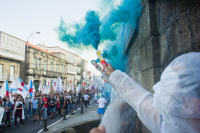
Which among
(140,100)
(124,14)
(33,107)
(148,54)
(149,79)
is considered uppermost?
(124,14)

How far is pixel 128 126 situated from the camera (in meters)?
2.03

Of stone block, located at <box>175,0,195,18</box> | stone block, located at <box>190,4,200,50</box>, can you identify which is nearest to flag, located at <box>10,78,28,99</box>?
stone block, located at <box>175,0,195,18</box>

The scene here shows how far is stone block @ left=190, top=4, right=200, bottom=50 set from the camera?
154 cm

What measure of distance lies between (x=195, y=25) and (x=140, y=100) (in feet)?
3.64

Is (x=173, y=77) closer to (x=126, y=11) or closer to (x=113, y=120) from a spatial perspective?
(x=113, y=120)

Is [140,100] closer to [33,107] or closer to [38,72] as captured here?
[33,107]

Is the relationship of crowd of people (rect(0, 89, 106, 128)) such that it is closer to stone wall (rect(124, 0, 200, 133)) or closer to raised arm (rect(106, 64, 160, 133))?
stone wall (rect(124, 0, 200, 133))

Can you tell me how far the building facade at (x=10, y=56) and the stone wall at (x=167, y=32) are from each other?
25413 millimetres

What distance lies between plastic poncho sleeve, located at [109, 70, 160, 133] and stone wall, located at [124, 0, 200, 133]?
0.91m

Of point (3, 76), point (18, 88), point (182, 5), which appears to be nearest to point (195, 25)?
point (182, 5)

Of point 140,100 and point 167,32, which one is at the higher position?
point 167,32

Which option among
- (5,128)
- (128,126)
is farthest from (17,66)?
(128,126)

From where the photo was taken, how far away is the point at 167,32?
2234 millimetres

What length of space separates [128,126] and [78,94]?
17.3 metres
